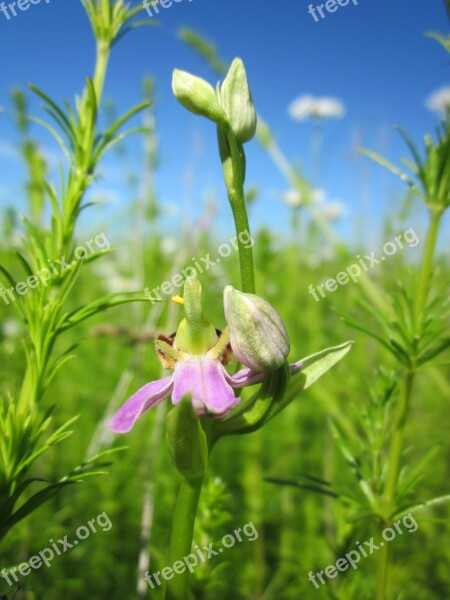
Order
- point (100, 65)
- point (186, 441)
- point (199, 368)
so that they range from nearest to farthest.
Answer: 1. point (186, 441)
2. point (199, 368)
3. point (100, 65)

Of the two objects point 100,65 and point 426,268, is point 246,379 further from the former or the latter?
point 100,65

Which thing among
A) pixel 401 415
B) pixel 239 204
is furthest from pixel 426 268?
pixel 239 204

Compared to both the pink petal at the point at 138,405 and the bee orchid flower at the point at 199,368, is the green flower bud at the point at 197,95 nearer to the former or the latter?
the bee orchid flower at the point at 199,368

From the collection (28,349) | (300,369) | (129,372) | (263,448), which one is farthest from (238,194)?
(263,448)

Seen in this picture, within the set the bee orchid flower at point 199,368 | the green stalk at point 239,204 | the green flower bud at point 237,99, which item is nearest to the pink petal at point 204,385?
the bee orchid flower at point 199,368

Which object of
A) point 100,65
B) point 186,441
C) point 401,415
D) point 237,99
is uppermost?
point 100,65

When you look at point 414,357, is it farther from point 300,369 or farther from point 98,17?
point 98,17
